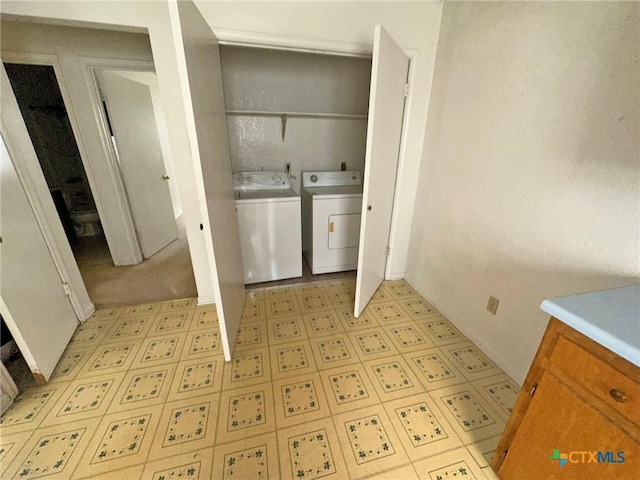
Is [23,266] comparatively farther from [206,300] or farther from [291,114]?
[291,114]

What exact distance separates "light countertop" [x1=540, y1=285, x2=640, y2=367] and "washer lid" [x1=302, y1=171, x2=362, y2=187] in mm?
2326

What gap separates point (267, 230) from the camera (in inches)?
89.6

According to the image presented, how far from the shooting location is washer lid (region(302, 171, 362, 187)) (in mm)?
2822

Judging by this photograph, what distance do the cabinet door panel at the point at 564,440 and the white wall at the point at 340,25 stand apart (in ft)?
6.12

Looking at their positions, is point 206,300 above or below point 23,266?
below

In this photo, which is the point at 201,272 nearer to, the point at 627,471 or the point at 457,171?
the point at 457,171

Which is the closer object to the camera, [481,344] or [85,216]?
[481,344]

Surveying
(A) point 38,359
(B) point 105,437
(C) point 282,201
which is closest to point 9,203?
(A) point 38,359

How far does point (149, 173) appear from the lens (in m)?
2.93

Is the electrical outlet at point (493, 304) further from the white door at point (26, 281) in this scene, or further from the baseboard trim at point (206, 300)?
the white door at point (26, 281)

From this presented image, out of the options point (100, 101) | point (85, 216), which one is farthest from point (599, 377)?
point (85, 216)

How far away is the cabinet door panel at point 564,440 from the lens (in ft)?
2.24

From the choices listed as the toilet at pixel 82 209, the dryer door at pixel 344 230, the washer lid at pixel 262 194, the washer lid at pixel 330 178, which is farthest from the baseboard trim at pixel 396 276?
the toilet at pixel 82 209

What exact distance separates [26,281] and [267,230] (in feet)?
4.87
